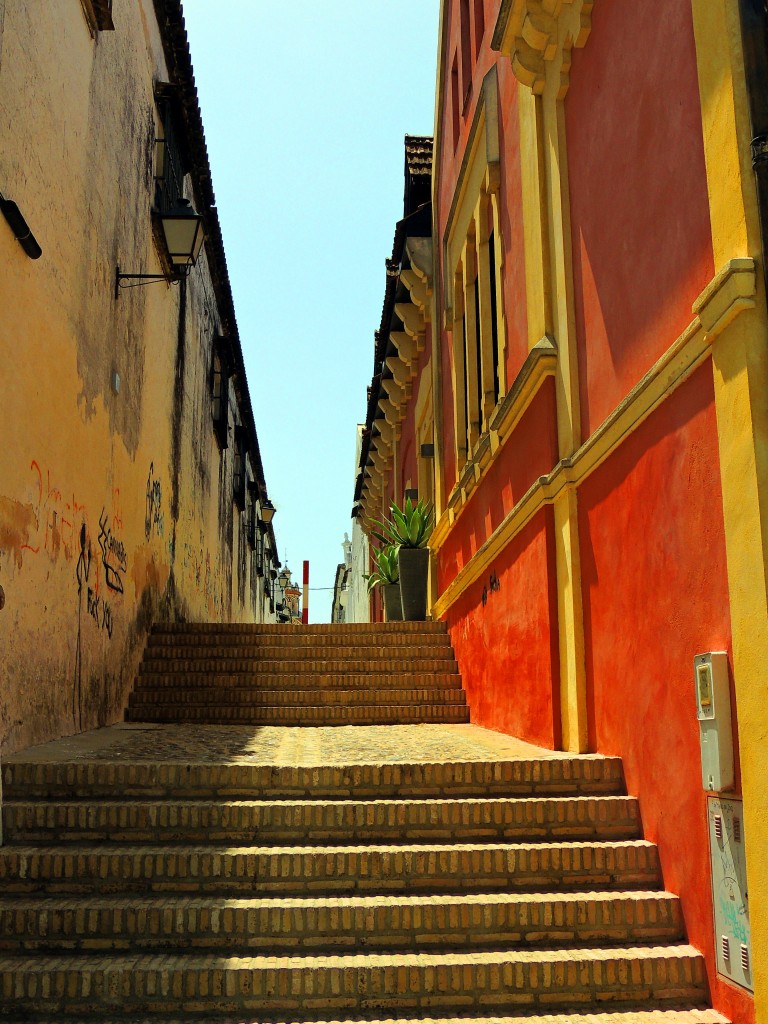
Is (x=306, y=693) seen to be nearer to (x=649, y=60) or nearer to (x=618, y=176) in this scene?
(x=618, y=176)

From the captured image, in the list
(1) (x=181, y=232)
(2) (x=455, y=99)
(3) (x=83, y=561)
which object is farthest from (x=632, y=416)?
(2) (x=455, y=99)

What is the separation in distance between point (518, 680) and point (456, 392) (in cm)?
433

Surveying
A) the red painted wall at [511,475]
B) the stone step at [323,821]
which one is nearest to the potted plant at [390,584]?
the red painted wall at [511,475]

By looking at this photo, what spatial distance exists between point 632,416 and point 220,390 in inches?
521

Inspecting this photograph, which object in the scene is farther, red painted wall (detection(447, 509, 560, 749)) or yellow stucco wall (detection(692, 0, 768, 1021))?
red painted wall (detection(447, 509, 560, 749))

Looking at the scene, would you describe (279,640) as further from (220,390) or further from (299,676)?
(220,390)

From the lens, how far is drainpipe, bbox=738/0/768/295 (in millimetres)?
3367

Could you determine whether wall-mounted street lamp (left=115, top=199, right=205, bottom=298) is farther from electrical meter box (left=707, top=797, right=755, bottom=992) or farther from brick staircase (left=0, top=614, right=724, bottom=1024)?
electrical meter box (left=707, top=797, right=755, bottom=992)

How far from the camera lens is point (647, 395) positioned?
434 centimetres

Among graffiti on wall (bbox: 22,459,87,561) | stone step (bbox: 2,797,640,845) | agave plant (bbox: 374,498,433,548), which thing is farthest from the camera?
agave plant (bbox: 374,498,433,548)

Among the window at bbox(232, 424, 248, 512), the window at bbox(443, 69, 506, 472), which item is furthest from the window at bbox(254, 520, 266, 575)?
the window at bbox(443, 69, 506, 472)

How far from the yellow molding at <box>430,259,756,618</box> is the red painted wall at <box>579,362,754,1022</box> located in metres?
0.06

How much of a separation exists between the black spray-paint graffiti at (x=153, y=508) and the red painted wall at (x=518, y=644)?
10.7 ft

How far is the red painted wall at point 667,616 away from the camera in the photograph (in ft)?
12.3
